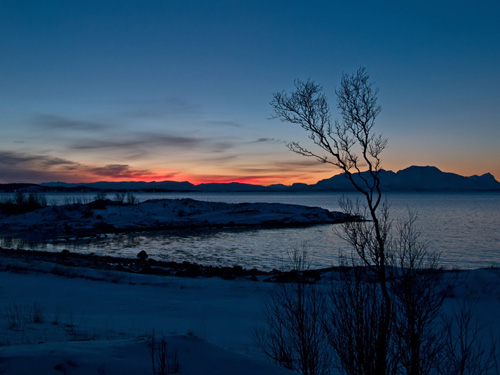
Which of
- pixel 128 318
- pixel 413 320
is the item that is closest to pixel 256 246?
pixel 128 318

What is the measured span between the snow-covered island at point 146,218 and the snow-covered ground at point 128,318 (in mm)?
26958

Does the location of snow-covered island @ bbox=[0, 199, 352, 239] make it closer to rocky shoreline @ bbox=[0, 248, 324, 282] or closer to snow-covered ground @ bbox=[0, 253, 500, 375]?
rocky shoreline @ bbox=[0, 248, 324, 282]

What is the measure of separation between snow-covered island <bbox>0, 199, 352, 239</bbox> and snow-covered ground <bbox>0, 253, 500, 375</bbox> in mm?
26958

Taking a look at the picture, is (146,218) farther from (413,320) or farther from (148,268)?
(413,320)

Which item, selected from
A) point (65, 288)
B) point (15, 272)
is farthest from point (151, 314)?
point (15, 272)

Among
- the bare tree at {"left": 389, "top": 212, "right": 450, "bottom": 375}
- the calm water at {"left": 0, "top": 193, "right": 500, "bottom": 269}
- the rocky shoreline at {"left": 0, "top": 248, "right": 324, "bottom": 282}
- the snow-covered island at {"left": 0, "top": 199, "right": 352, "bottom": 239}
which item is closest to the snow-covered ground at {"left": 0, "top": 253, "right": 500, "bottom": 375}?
the rocky shoreline at {"left": 0, "top": 248, "right": 324, "bottom": 282}

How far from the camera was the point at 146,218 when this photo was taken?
170ft

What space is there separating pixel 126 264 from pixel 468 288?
62.6 feet

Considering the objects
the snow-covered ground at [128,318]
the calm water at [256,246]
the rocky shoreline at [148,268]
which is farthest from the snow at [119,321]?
the calm water at [256,246]

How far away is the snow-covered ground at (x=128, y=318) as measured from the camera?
4.83 meters

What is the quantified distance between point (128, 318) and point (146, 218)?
42960 millimetres

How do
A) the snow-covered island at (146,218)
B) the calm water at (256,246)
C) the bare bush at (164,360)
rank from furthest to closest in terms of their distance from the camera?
Answer: the snow-covered island at (146,218), the calm water at (256,246), the bare bush at (164,360)

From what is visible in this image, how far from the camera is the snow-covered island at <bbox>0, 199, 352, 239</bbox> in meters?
43.9

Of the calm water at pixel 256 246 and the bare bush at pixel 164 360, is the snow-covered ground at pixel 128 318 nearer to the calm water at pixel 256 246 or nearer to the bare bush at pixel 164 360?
the bare bush at pixel 164 360
